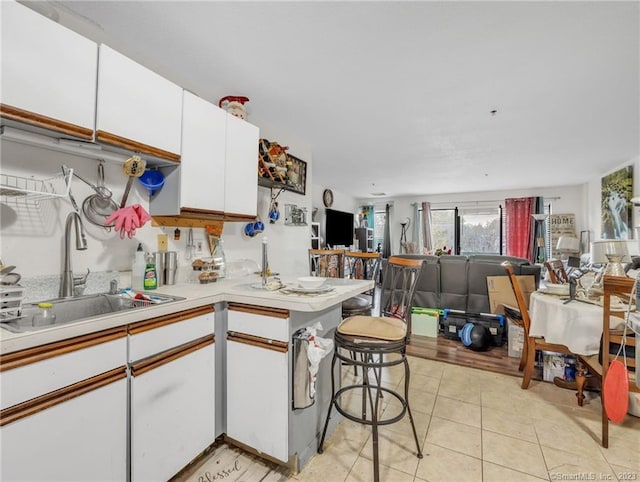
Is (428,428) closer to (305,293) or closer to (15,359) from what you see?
(305,293)

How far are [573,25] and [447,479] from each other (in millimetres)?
2488

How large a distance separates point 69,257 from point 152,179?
2.00 ft

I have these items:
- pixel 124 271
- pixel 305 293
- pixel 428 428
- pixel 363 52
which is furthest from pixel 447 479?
pixel 363 52

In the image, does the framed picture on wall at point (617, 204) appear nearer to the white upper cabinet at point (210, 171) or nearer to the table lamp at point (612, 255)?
the table lamp at point (612, 255)

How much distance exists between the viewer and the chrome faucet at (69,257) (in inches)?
55.2

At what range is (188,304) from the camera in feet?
4.54

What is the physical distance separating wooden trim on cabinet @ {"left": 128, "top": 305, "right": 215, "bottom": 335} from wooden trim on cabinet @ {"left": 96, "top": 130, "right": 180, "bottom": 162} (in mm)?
859

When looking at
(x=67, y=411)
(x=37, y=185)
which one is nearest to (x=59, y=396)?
(x=67, y=411)

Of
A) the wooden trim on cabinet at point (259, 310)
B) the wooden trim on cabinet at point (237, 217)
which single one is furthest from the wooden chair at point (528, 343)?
the wooden trim on cabinet at point (237, 217)

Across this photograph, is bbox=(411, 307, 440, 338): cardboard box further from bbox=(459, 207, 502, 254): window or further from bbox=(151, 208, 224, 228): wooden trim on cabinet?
bbox=(459, 207, 502, 254): window

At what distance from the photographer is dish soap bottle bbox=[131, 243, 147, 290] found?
1.68m

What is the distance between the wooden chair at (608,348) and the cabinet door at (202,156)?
7.55 feet

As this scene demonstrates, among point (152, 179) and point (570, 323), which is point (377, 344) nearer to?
point (570, 323)


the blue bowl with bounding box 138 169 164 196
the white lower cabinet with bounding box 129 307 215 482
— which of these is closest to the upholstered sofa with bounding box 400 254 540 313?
the white lower cabinet with bounding box 129 307 215 482
